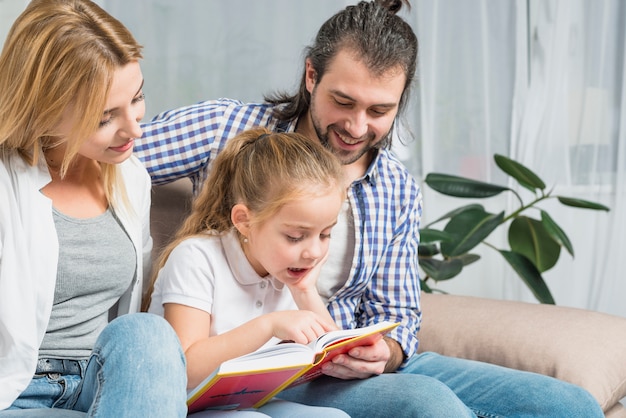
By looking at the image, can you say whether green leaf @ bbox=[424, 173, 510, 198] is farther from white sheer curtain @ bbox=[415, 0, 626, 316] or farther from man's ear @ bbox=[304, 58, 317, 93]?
man's ear @ bbox=[304, 58, 317, 93]

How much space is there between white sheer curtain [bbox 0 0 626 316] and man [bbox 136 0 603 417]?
1.30 meters

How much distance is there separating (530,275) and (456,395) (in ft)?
3.60

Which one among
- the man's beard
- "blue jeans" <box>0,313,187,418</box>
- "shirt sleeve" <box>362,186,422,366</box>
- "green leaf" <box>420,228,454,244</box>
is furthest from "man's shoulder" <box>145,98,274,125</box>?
"green leaf" <box>420,228,454,244</box>

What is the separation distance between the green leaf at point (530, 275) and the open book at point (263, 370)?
4.19 ft

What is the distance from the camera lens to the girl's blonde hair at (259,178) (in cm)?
148

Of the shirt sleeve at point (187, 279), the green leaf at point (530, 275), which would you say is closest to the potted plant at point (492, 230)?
the green leaf at point (530, 275)

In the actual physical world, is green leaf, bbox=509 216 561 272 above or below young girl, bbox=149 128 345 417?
below

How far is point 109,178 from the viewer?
1487mm

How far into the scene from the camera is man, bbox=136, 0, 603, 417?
167 cm

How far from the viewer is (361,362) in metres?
1.51

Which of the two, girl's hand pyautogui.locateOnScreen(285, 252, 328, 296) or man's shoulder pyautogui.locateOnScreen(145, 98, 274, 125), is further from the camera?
man's shoulder pyautogui.locateOnScreen(145, 98, 274, 125)

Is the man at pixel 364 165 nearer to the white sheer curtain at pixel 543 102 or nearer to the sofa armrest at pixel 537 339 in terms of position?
the sofa armrest at pixel 537 339

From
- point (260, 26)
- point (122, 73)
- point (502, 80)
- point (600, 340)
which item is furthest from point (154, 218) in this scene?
point (502, 80)

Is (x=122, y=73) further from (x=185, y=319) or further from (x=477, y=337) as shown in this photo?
(x=477, y=337)
